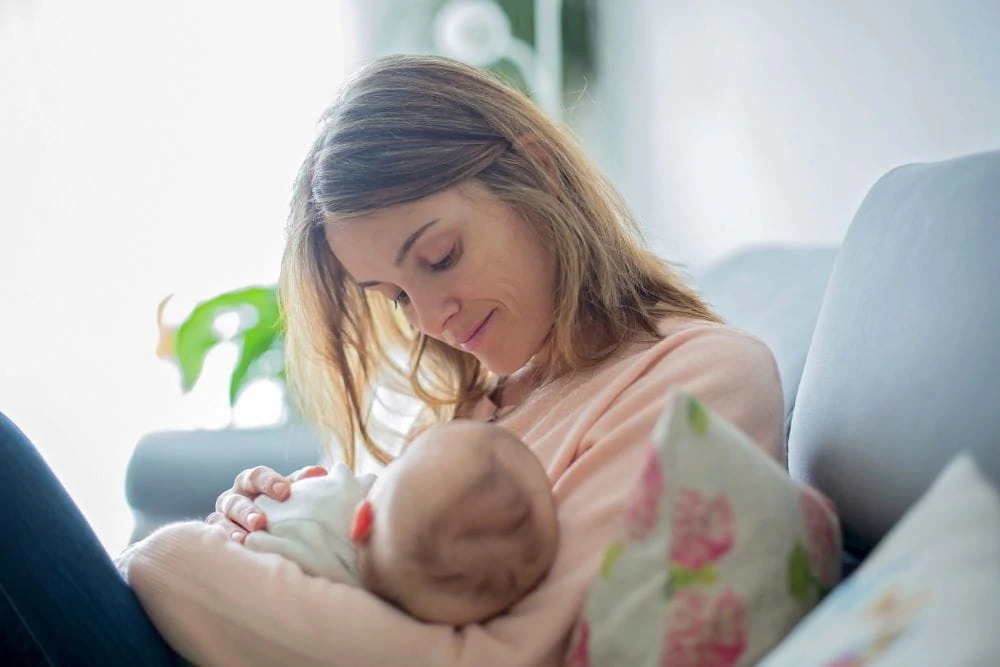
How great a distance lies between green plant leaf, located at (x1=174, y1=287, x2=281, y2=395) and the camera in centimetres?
243

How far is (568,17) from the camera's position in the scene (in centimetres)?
345

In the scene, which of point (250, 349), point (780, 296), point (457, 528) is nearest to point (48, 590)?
point (457, 528)

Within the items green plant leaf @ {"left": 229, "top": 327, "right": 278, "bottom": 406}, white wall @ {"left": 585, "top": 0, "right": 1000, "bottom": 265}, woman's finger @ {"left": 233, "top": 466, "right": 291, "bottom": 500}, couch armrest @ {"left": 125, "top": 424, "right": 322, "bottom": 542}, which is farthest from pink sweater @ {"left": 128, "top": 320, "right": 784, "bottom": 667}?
green plant leaf @ {"left": 229, "top": 327, "right": 278, "bottom": 406}

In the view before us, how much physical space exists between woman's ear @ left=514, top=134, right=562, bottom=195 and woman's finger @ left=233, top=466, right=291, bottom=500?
48 cm

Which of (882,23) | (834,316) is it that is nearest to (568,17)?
(882,23)

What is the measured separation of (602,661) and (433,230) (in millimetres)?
575

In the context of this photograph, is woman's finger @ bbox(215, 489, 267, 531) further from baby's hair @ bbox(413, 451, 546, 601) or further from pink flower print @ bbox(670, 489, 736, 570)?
pink flower print @ bbox(670, 489, 736, 570)

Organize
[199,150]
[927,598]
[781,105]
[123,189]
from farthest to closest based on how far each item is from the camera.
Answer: [199,150]
[123,189]
[781,105]
[927,598]

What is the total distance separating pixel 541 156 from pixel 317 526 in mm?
560

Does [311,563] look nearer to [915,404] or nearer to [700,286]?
[915,404]

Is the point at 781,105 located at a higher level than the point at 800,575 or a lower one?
higher

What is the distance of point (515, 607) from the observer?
0.89 metres

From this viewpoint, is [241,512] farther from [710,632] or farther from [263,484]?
[710,632]

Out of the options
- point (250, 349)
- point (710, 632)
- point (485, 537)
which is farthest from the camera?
point (250, 349)
